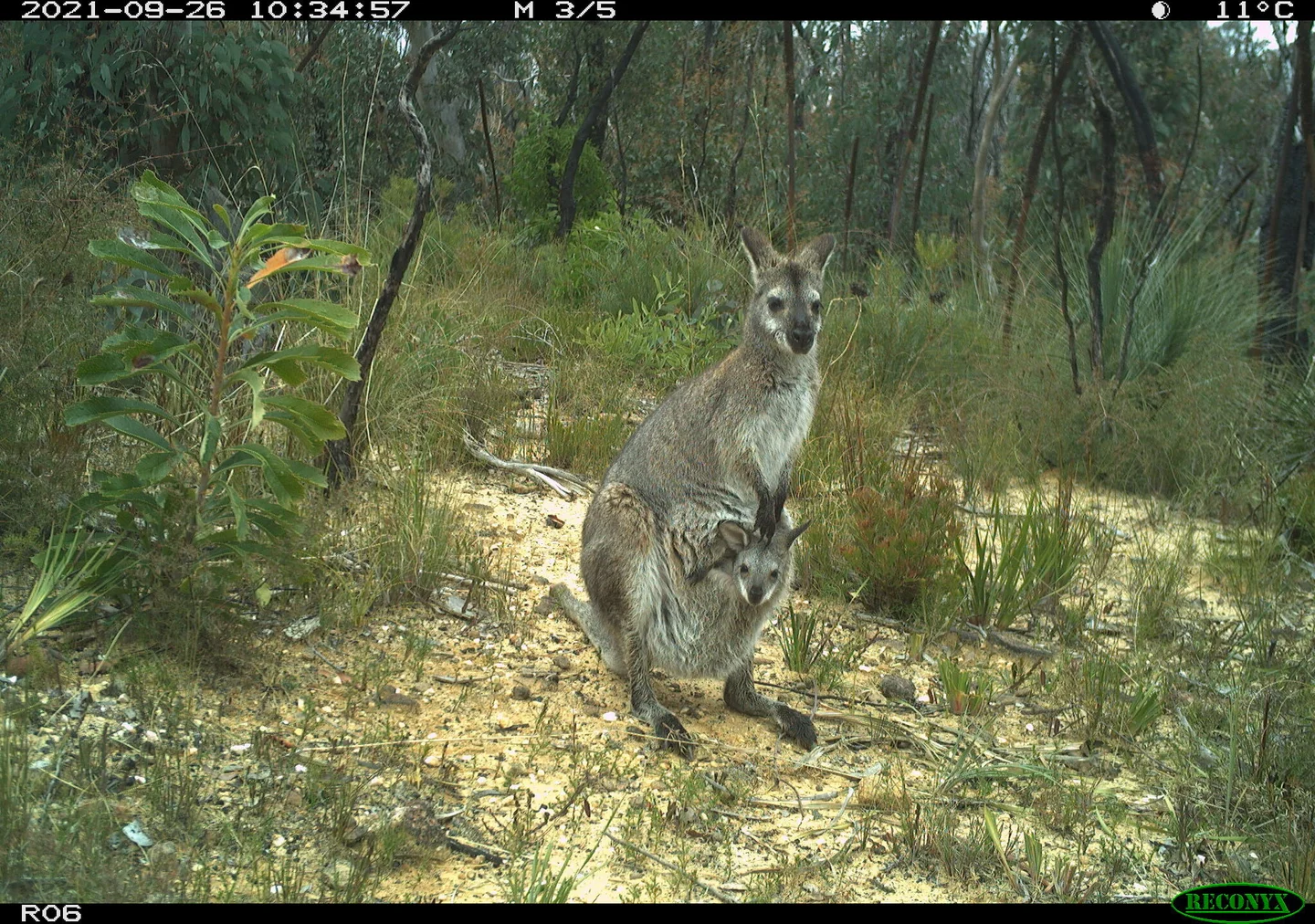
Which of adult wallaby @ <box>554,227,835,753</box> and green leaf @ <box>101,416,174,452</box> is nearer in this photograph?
→ green leaf @ <box>101,416,174,452</box>

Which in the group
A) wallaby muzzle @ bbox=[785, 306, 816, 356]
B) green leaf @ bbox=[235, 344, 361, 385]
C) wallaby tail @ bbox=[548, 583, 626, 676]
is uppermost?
wallaby muzzle @ bbox=[785, 306, 816, 356]

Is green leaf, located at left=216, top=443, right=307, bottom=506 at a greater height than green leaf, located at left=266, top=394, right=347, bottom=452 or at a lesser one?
lesser

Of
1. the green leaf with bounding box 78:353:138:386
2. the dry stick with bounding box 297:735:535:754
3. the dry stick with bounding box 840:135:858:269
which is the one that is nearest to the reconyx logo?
the dry stick with bounding box 297:735:535:754

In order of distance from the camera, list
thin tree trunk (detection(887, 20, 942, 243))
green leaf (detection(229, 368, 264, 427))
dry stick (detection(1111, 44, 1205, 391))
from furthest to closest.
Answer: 1. thin tree trunk (detection(887, 20, 942, 243))
2. dry stick (detection(1111, 44, 1205, 391))
3. green leaf (detection(229, 368, 264, 427))

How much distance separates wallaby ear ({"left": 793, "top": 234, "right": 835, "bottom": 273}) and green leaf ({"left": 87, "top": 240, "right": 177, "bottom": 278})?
254cm

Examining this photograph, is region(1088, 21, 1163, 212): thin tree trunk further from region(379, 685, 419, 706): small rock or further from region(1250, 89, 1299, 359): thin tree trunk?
region(379, 685, 419, 706): small rock

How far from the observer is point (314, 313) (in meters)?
3.91

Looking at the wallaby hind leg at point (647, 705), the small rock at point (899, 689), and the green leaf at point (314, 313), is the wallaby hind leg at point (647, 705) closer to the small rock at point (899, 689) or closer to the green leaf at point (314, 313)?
the small rock at point (899, 689)

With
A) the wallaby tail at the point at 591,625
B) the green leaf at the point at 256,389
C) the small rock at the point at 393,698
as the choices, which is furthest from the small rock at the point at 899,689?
the green leaf at the point at 256,389

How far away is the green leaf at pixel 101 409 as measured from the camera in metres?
3.76

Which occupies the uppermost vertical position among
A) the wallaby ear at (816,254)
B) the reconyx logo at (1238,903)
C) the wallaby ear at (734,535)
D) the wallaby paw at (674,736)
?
the wallaby ear at (816,254)

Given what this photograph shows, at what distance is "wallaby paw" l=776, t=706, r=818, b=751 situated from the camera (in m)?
4.41

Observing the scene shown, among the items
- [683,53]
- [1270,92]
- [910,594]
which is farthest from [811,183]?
[910,594]

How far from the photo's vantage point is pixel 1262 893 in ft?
11.1
